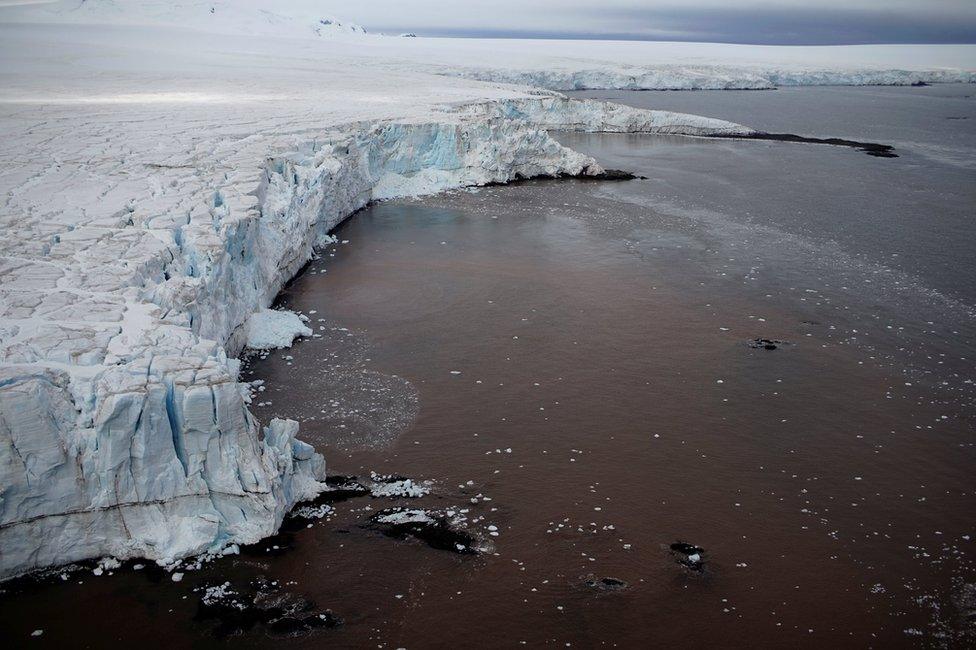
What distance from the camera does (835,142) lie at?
2688 cm

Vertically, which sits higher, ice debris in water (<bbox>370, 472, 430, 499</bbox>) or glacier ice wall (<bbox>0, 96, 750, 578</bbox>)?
glacier ice wall (<bbox>0, 96, 750, 578</bbox>)

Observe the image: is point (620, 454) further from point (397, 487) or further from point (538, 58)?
point (538, 58)

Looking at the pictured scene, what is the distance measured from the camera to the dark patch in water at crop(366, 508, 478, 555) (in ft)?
19.3

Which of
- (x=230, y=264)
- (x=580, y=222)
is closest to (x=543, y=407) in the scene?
(x=230, y=264)

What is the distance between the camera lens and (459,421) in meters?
7.73

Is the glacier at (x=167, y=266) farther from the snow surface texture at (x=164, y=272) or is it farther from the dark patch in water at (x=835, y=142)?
the dark patch in water at (x=835, y=142)

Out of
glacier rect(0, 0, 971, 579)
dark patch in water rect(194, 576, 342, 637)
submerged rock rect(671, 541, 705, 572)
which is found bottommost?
dark patch in water rect(194, 576, 342, 637)

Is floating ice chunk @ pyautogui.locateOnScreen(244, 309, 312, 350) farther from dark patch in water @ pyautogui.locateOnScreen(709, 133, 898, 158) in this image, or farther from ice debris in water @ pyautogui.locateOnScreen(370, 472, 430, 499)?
dark patch in water @ pyautogui.locateOnScreen(709, 133, 898, 158)

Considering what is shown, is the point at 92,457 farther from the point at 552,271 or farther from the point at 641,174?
the point at 641,174

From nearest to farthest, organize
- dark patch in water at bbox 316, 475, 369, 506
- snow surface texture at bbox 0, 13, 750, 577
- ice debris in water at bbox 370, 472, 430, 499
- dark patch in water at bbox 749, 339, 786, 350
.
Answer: snow surface texture at bbox 0, 13, 750, 577, dark patch in water at bbox 316, 475, 369, 506, ice debris in water at bbox 370, 472, 430, 499, dark patch in water at bbox 749, 339, 786, 350

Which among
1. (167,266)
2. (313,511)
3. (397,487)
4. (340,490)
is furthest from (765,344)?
(167,266)

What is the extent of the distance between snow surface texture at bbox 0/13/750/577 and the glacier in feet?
0.06

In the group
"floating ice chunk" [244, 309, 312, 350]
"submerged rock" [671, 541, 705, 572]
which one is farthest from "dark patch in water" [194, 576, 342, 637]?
"floating ice chunk" [244, 309, 312, 350]

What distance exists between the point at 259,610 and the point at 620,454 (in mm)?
3552
